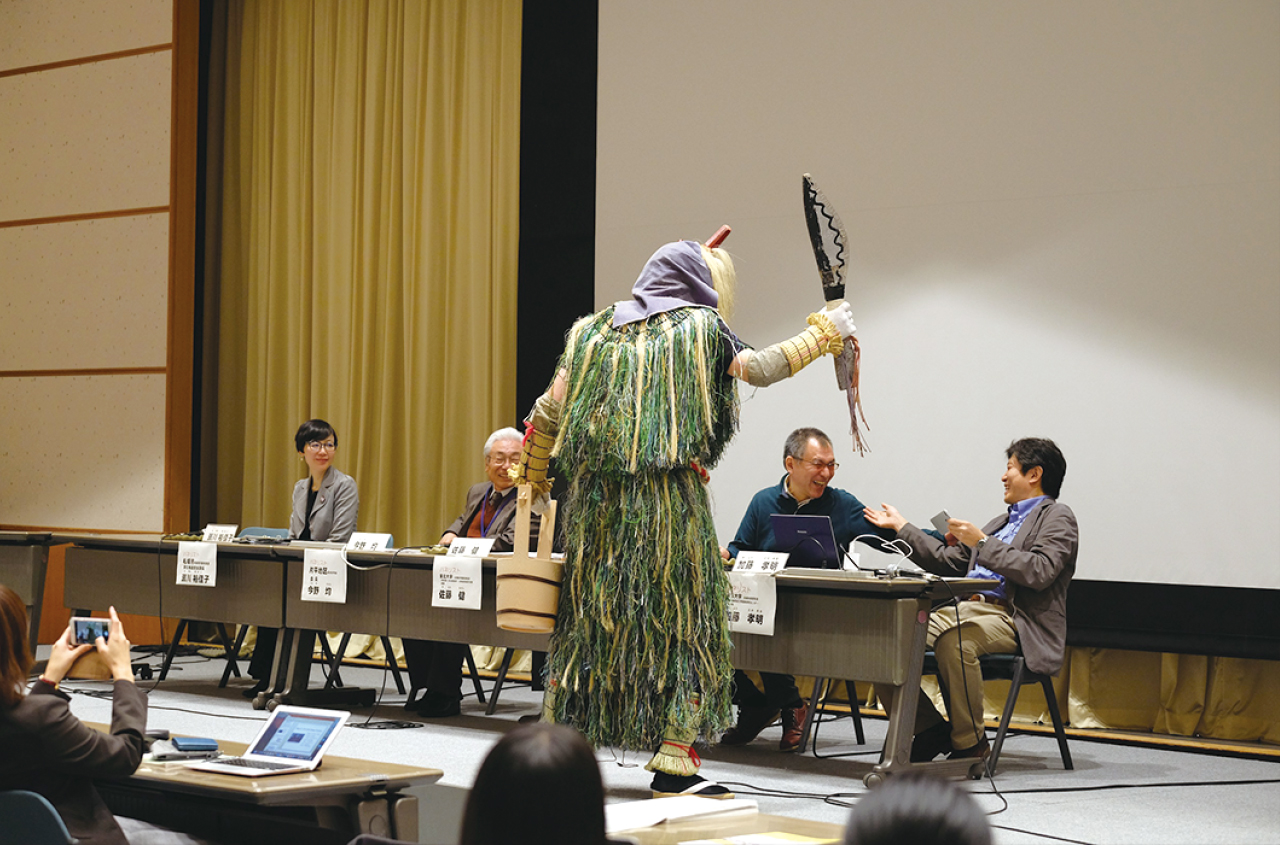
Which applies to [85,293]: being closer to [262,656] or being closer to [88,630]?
[262,656]

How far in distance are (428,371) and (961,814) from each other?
253 inches

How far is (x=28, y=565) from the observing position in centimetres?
→ 586

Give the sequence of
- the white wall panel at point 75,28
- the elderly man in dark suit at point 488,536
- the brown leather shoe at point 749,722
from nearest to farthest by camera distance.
Answer: the brown leather shoe at point 749,722 < the elderly man in dark suit at point 488,536 < the white wall panel at point 75,28

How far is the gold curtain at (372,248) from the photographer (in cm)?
694

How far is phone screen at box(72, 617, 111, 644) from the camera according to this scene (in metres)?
2.22

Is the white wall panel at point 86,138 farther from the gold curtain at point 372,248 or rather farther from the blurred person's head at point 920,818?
the blurred person's head at point 920,818

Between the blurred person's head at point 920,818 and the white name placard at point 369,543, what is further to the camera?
the white name placard at point 369,543

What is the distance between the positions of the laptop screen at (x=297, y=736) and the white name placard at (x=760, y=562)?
1.85m

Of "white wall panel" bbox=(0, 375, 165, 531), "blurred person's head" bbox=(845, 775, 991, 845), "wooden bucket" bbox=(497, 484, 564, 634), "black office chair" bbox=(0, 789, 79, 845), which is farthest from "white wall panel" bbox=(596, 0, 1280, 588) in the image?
"blurred person's head" bbox=(845, 775, 991, 845)

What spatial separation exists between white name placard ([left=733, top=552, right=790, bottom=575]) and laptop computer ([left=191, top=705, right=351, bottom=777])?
72.9 inches

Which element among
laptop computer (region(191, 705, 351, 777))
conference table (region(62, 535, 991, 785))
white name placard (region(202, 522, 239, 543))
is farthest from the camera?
white name placard (region(202, 522, 239, 543))

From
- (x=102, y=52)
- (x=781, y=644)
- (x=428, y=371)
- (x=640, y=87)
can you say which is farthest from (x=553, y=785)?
(x=102, y=52)

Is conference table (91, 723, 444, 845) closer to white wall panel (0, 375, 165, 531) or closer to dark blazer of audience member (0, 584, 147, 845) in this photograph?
dark blazer of audience member (0, 584, 147, 845)

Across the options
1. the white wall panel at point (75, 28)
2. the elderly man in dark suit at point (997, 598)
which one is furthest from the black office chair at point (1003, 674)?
the white wall panel at point (75, 28)
